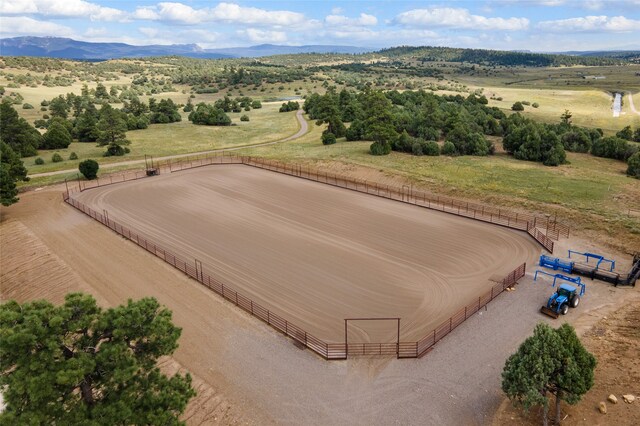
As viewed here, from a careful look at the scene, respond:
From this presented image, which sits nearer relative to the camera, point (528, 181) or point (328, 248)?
point (328, 248)

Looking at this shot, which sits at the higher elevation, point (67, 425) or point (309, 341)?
point (67, 425)

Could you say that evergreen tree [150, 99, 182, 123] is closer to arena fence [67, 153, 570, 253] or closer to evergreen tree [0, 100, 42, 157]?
evergreen tree [0, 100, 42, 157]

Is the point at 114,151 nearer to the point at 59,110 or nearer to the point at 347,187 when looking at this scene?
Result: the point at 59,110

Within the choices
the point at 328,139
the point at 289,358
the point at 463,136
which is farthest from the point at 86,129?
the point at 289,358

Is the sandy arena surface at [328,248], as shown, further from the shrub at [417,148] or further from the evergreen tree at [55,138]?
the evergreen tree at [55,138]

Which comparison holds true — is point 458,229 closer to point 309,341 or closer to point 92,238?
point 309,341

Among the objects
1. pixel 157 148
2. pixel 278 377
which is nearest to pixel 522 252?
pixel 278 377
